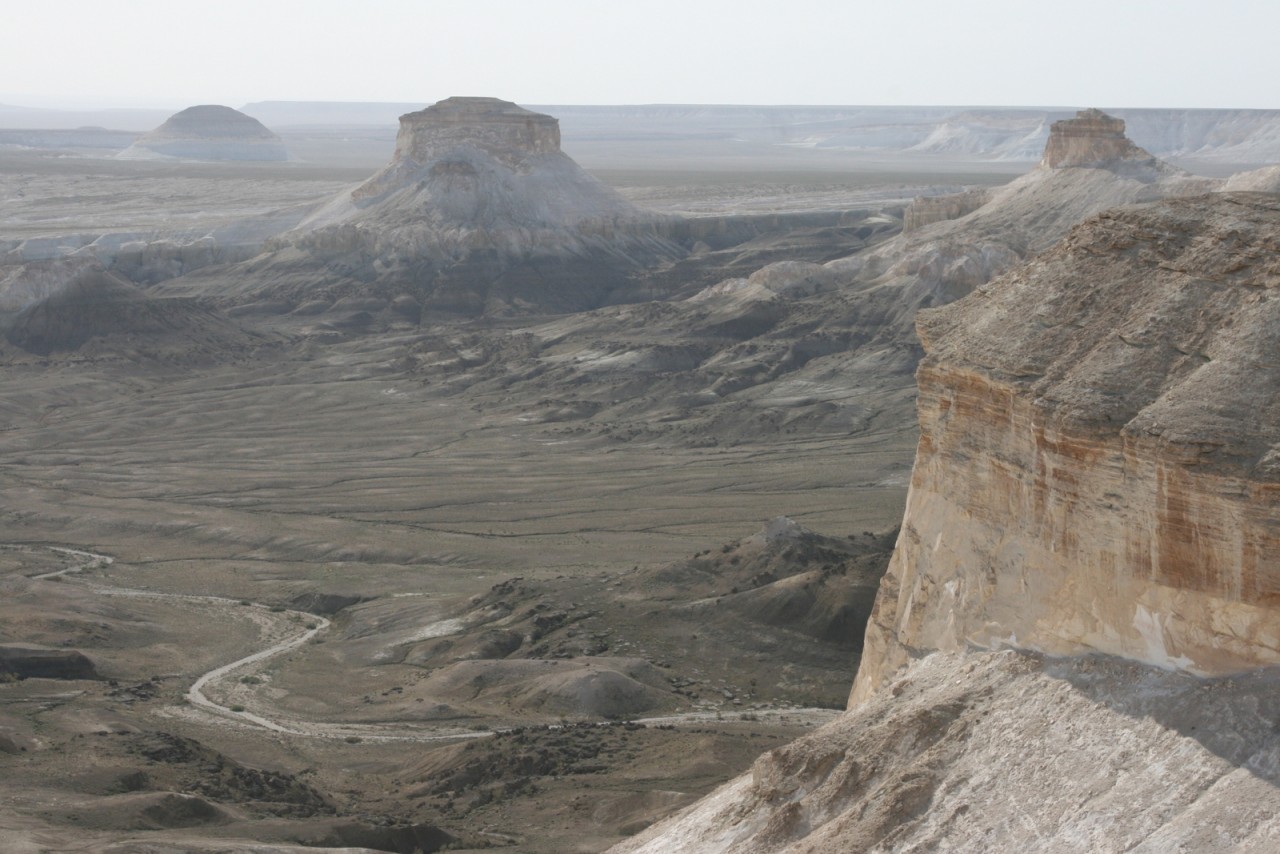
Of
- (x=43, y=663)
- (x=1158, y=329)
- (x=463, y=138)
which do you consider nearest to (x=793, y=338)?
(x=463, y=138)

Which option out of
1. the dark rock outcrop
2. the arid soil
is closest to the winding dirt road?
the arid soil

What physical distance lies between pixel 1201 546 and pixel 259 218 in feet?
340

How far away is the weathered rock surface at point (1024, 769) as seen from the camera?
42.6 feet

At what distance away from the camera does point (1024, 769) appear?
46.8 ft

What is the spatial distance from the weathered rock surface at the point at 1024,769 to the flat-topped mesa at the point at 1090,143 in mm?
70271

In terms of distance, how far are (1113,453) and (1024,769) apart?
2856 mm

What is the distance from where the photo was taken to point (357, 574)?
42.7m

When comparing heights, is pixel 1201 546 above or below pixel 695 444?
above

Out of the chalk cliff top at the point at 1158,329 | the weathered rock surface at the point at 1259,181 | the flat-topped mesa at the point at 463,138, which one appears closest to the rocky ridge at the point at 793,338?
the weathered rock surface at the point at 1259,181

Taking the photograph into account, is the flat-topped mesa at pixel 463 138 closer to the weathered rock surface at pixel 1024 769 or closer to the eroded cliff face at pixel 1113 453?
the eroded cliff face at pixel 1113 453

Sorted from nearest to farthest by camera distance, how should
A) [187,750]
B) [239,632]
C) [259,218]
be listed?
[187,750] < [239,632] < [259,218]

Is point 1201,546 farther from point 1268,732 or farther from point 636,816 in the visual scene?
point 636,816

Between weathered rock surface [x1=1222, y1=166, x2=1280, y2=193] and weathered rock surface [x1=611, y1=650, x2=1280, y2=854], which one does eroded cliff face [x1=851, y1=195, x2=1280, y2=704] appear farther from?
weathered rock surface [x1=1222, y1=166, x2=1280, y2=193]

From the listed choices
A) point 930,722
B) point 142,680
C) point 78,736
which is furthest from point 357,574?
point 930,722
